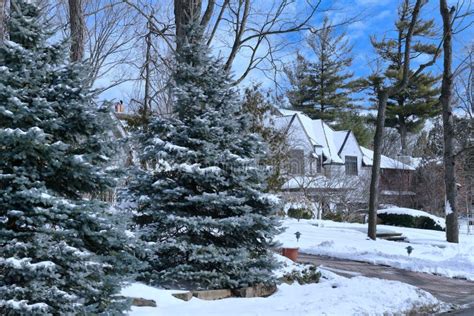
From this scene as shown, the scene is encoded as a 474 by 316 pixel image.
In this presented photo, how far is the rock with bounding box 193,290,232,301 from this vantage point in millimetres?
7785

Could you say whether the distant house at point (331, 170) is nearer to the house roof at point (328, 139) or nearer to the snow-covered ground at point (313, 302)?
the house roof at point (328, 139)

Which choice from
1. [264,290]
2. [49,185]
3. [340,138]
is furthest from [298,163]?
[49,185]

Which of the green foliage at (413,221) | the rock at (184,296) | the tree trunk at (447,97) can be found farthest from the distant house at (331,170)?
the rock at (184,296)

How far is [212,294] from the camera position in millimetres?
7930

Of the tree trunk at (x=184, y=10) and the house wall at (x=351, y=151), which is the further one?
the house wall at (x=351, y=151)

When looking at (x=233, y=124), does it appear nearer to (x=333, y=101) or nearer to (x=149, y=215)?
(x=149, y=215)

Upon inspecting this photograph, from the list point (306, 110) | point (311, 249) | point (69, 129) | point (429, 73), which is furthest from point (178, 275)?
point (429, 73)

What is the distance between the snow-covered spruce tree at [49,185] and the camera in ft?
15.6

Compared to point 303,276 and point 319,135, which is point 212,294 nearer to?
point 303,276

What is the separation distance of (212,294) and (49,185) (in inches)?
140

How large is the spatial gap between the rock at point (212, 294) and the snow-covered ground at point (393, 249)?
5.59 metres

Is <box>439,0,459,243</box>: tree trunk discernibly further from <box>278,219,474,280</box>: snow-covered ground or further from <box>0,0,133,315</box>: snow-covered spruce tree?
<box>0,0,133,315</box>: snow-covered spruce tree

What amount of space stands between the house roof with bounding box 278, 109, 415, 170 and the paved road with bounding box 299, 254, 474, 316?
21640mm

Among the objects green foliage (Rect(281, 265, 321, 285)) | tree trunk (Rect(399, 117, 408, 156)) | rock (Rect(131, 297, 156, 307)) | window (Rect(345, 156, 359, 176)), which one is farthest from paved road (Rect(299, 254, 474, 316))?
tree trunk (Rect(399, 117, 408, 156))
